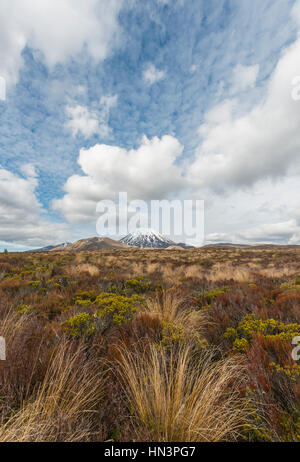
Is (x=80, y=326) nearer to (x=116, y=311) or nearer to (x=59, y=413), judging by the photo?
(x=116, y=311)

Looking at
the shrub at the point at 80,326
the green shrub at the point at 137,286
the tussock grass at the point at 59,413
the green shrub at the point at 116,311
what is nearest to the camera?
the tussock grass at the point at 59,413

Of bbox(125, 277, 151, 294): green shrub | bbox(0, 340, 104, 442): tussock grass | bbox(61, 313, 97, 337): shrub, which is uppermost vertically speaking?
bbox(125, 277, 151, 294): green shrub

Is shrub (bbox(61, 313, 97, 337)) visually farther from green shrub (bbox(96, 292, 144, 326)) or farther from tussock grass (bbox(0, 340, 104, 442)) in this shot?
tussock grass (bbox(0, 340, 104, 442))

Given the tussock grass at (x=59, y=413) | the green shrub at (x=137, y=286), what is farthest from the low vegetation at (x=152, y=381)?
the green shrub at (x=137, y=286)

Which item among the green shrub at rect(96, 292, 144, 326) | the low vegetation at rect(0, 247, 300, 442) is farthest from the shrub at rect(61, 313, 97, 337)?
the green shrub at rect(96, 292, 144, 326)

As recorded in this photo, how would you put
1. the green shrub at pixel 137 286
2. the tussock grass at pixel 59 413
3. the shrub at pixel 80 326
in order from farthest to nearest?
the green shrub at pixel 137 286
the shrub at pixel 80 326
the tussock grass at pixel 59 413

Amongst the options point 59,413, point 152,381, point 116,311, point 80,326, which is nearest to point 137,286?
point 116,311

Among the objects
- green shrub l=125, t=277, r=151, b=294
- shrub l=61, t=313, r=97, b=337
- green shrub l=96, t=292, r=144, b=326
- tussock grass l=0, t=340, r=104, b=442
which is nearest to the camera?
tussock grass l=0, t=340, r=104, b=442

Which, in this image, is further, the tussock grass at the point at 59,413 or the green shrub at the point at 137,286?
the green shrub at the point at 137,286

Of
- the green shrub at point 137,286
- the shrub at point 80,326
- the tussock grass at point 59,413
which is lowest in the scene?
the tussock grass at point 59,413

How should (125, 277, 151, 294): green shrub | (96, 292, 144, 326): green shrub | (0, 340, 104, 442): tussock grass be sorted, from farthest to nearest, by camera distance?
1. (125, 277, 151, 294): green shrub
2. (96, 292, 144, 326): green shrub
3. (0, 340, 104, 442): tussock grass

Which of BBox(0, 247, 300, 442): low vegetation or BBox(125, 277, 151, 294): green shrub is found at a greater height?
BBox(125, 277, 151, 294): green shrub

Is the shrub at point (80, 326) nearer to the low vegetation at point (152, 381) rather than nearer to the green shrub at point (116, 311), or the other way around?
the low vegetation at point (152, 381)
